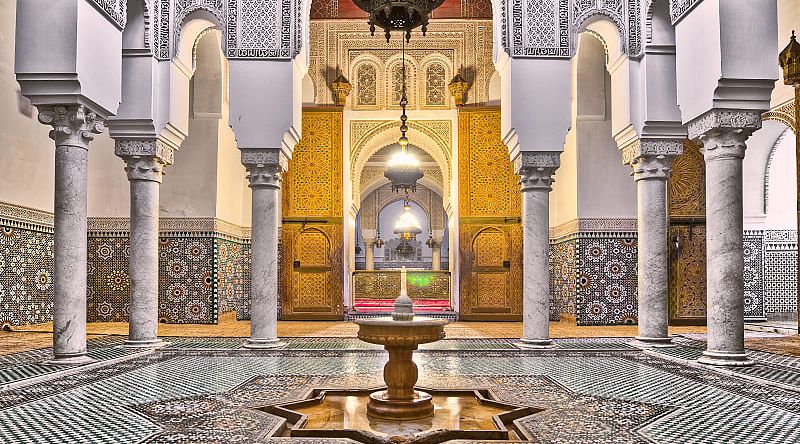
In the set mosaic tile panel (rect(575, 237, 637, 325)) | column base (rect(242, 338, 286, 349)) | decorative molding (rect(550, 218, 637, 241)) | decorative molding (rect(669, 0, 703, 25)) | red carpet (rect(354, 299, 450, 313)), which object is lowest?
red carpet (rect(354, 299, 450, 313))

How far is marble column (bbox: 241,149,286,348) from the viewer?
668 cm

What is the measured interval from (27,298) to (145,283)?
7.73 ft

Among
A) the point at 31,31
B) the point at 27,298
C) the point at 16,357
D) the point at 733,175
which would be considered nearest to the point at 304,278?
the point at 27,298

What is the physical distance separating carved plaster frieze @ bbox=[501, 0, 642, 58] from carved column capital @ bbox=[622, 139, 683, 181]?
2.93 feet

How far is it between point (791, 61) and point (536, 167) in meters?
2.96

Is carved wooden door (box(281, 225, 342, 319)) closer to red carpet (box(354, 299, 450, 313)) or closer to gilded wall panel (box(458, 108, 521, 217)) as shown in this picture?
red carpet (box(354, 299, 450, 313))

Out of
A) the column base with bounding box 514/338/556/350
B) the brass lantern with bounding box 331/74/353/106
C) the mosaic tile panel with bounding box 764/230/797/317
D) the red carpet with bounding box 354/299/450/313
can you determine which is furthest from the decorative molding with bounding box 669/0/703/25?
the red carpet with bounding box 354/299/450/313

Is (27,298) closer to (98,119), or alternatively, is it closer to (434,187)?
(98,119)

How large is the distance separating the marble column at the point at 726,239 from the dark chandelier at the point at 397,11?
2.22 m

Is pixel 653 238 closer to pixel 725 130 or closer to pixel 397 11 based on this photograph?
pixel 725 130

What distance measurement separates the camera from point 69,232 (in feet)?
18.0

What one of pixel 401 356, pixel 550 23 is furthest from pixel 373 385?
pixel 550 23

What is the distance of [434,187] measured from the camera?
57.4 feet

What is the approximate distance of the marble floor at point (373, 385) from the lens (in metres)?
3.26
